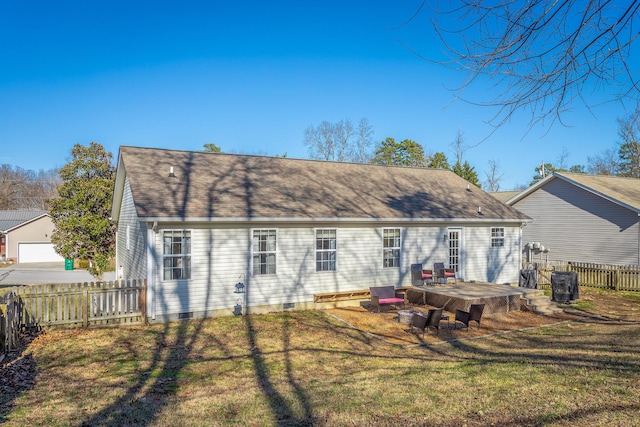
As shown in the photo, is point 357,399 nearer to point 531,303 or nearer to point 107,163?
point 531,303

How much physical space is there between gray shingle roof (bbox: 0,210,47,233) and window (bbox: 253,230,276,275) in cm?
4015

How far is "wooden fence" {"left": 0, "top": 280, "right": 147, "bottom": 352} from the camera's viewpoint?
11458 mm

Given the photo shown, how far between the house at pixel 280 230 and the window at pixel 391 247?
4 cm

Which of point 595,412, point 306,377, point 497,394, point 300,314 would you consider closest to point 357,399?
point 306,377

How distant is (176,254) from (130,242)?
173 inches

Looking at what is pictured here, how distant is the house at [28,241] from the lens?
4347 centimetres

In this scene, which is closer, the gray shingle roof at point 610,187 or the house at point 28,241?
the gray shingle roof at point 610,187

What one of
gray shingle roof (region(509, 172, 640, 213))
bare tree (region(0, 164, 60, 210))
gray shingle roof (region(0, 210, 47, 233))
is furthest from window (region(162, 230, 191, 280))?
bare tree (region(0, 164, 60, 210))

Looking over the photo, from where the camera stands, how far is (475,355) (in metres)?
9.84

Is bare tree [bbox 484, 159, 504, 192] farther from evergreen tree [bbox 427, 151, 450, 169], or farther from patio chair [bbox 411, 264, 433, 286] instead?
patio chair [bbox 411, 264, 433, 286]

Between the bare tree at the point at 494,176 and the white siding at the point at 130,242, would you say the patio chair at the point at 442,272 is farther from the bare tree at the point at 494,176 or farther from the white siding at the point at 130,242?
the bare tree at the point at 494,176

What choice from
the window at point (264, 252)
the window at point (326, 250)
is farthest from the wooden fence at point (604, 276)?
the window at point (264, 252)

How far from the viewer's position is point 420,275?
54.7ft

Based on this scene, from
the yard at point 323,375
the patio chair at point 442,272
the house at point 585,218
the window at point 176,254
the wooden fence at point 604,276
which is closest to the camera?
the yard at point 323,375
